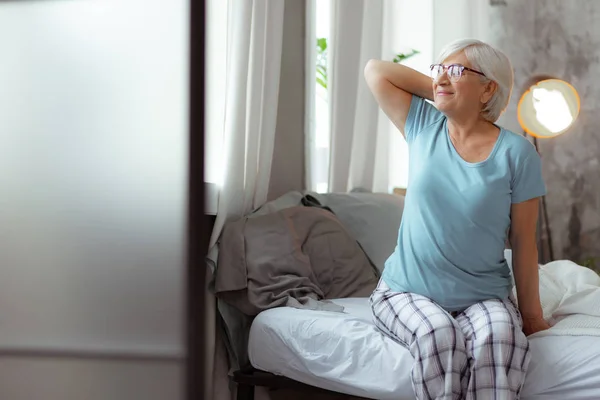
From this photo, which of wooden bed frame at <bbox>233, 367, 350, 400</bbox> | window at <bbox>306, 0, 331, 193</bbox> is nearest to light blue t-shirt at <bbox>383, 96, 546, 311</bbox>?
wooden bed frame at <bbox>233, 367, 350, 400</bbox>

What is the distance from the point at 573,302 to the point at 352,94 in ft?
4.46

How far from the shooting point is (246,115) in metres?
2.78

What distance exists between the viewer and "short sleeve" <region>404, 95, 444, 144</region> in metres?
2.23

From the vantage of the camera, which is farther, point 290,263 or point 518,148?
point 290,263

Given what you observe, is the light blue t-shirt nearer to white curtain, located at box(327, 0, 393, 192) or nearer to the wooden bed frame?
the wooden bed frame

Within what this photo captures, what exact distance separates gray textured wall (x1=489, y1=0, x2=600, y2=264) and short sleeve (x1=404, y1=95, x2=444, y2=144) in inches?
74.6

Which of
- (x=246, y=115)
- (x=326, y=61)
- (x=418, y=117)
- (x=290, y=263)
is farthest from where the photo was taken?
(x=326, y=61)

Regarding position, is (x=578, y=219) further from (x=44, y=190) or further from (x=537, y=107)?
(x=44, y=190)

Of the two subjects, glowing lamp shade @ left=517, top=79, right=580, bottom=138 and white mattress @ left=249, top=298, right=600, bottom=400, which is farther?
glowing lamp shade @ left=517, top=79, right=580, bottom=138

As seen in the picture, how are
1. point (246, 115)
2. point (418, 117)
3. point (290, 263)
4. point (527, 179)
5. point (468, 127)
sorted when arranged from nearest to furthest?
point (527, 179) → point (468, 127) → point (418, 117) → point (290, 263) → point (246, 115)


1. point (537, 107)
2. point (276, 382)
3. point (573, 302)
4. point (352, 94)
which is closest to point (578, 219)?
point (537, 107)

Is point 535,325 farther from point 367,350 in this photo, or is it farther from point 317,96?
point 317,96

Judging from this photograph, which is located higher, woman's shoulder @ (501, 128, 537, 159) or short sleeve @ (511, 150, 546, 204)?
woman's shoulder @ (501, 128, 537, 159)

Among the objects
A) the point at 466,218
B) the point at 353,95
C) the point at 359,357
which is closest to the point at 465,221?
the point at 466,218
